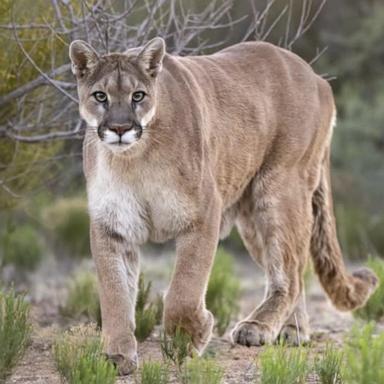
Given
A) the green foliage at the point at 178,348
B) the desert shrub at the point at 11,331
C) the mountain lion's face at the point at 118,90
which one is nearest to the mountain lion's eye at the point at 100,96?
the mountain lion's face at the point at 118,90

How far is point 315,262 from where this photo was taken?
754 cm

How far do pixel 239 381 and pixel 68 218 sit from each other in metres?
7.64

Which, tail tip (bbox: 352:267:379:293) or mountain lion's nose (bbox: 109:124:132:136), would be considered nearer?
mountain lion's nose (bbox: 109:124:132:136)

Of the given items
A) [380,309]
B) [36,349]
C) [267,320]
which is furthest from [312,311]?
[36,349]

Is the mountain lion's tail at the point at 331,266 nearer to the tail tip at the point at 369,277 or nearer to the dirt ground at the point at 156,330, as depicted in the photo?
the tail tip at the point at 369,277

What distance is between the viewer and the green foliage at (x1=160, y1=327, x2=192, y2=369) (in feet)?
18.5

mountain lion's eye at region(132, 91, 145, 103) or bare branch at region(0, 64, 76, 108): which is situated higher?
mountain lion's eye at region(132, 91, 145, 103)

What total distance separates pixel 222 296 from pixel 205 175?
2.49m

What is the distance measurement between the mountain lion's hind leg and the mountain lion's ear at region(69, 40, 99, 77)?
155cm

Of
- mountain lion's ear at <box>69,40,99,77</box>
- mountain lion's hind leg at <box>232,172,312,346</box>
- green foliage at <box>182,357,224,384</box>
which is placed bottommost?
mountain lion's hind leg at <box>232,172,312,346</box>

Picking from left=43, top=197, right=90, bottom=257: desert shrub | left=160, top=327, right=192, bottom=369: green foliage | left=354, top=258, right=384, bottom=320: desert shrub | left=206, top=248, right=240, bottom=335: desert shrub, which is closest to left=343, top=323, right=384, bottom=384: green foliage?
left=160, top=327, right=192, bottom=369: green foliage

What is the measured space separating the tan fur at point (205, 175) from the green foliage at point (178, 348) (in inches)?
3.8

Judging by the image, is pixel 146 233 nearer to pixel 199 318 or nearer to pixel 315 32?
pixel 199 318

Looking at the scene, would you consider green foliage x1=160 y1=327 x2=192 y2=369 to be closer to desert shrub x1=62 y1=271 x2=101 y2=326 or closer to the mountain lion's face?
the mountain lion's face
